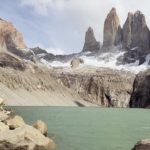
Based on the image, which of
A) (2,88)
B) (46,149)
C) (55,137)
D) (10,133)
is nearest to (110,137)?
(55,137)

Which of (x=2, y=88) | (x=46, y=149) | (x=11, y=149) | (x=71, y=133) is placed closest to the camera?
(x=11, y=149)

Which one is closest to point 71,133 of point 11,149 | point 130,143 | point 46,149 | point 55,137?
point 55,137

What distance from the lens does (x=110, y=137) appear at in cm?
5044

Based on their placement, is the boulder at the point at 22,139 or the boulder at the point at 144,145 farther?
the boulder at the point at 22,139

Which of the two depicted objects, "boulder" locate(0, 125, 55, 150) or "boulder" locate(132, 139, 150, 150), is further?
"boulder" locate(0, 125, 55, 150)

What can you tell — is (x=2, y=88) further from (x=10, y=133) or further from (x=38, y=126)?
(x=10, y=133)

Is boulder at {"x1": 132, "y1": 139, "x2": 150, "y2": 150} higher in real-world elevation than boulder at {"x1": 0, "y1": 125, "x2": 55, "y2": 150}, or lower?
higher

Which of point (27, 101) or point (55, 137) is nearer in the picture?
point (55, 137)

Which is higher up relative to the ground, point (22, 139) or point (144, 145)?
point (144, 145)

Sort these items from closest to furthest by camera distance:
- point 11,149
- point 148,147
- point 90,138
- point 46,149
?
point 148,147, point 11,149, point 46,149, point 90,138

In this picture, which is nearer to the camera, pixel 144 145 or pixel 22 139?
pixel 144 145

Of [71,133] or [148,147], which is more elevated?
[148,147]

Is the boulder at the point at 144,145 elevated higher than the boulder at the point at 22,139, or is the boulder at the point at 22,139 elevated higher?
the boulder at the point at 144,145

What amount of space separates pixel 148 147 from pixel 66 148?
508 inches
